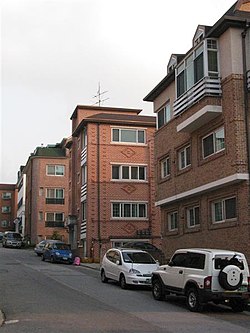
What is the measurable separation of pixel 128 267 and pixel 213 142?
20.9 ft

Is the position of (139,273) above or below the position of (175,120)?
below

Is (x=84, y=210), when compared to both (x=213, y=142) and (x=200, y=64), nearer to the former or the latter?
(x=213, y=142)

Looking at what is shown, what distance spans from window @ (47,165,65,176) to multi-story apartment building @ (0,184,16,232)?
115ft

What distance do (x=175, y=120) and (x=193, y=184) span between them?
3.65m

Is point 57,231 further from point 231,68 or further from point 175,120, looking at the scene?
point 231,68

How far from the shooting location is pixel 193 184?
24.0 meters

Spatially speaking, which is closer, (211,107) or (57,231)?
(211,107)

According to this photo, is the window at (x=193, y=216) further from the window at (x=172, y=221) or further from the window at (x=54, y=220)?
the window at (x=54, y=220)

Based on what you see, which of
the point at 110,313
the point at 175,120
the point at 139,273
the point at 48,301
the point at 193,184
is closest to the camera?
the point at 110,313

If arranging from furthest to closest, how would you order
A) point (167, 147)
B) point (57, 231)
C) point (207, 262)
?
point (57, 231) → point (167, 147) → point (207, 262)

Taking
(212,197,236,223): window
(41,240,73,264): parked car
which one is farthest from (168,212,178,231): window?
(41,240,73,264): parked car

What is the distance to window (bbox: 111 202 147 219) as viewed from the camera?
40.2 metres

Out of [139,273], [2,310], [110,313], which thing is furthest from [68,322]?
[139,273]

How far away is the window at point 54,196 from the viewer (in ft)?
210
